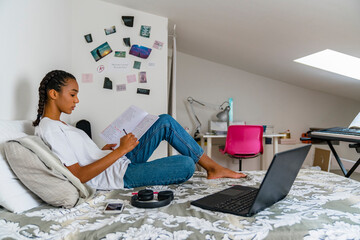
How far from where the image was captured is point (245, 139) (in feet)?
11.0

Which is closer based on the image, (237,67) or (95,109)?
(95,109)

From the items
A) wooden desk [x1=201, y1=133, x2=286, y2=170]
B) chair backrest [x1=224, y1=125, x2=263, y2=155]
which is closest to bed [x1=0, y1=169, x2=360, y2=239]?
chair backrest [x1=224, y1=125, x2=263, y2=155]

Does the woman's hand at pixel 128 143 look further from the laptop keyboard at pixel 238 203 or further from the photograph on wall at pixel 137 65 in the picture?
the photograph on wall at pixel 137 65

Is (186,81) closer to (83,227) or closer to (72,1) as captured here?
(72,1)

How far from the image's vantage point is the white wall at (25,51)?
1459mm

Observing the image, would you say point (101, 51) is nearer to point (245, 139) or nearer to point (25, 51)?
point (25, 51)

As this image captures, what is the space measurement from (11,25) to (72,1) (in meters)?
1.47

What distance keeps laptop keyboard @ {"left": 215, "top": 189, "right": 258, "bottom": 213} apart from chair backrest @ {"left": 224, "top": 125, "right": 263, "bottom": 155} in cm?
224

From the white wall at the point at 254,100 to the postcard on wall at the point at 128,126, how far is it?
8.78 feet

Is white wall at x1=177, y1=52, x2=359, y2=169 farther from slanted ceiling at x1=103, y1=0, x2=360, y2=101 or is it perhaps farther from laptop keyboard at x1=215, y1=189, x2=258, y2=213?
laptop keyboard at x1=215, y1=189, x2=258, y2=213

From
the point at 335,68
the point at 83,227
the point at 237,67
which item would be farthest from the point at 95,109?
the point at 335,68

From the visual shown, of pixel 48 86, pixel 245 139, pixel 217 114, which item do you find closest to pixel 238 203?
pixel 48 86

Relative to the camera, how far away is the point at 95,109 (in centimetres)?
286

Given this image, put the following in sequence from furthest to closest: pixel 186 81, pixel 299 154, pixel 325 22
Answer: pixel 186 81, pixel 325 22, pixel 299 154
